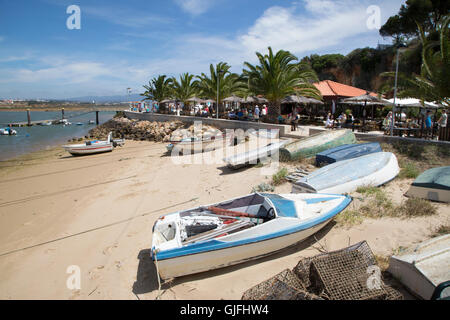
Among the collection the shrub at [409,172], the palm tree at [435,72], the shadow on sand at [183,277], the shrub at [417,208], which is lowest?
the shadow on sand at [183,277]

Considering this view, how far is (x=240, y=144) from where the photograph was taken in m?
16.5

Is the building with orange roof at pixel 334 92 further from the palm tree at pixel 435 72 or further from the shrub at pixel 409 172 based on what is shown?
the shrub at pixel 409 172

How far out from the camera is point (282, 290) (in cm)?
371

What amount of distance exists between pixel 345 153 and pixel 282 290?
7868 millimetres

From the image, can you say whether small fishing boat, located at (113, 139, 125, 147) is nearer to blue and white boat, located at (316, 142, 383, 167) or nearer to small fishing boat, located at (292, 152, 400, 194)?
blue and white boat, located at (316, 142, 383, 167)

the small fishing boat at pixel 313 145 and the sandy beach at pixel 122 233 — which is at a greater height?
the small fishing boat at pixel 313 145

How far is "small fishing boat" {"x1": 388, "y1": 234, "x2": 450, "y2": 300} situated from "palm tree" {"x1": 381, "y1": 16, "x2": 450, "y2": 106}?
837 centimetres

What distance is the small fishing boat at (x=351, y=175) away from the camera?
25.3 feet

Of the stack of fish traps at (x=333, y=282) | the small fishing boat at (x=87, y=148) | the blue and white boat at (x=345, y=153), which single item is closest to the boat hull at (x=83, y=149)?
the small fishing boat at (x=87, y=148)

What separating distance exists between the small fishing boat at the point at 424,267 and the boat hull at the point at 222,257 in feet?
5.67

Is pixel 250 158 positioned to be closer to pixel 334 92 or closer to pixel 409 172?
pixel 409 172

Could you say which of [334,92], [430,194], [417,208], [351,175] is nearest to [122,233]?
[351,175]

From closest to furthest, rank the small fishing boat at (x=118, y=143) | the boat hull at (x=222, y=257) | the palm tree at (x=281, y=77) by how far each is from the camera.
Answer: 1. the boat hull at (x=222, y=257)
2. the palm tree at (x=281, y=77)
3. the small fishing boat at (x=118, y=143)
